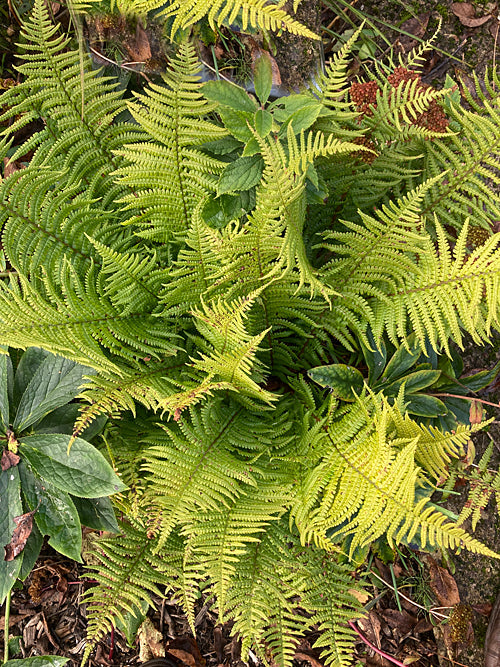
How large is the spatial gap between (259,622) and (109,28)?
2.28m

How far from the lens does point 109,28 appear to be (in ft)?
6.14

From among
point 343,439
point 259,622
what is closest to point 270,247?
point 343,439

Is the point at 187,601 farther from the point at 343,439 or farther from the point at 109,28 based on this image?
the point at 109,28

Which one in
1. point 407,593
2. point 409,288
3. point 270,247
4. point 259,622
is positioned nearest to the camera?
point 270,247

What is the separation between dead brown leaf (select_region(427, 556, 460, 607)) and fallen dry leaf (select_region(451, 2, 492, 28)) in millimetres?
2603

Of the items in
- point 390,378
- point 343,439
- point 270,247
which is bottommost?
point 343,439

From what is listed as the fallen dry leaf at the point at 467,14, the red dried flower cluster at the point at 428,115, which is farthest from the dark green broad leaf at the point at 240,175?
the fallen dry leaf at the point at 467,14

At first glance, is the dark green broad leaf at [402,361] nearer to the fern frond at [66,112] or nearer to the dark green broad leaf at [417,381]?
the dark green broad leaf at [417,381]

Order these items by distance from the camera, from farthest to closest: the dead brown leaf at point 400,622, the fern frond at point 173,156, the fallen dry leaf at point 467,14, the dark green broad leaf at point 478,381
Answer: the fallen dry leaf at point 467,14 → the dead brown leaf at point 400,622 → the dark green broad leaf at point 478,381 → the fern frond at point 173,156

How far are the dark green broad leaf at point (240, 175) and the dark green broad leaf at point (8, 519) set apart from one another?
3.88 ft

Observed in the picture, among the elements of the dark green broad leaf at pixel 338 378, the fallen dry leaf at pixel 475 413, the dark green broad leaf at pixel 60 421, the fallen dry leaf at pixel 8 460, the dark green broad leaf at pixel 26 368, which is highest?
the fallen dry leaf at pixel 475 413

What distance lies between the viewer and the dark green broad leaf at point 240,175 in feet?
4.96

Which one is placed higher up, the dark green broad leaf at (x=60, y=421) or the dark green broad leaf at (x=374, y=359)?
the dark green broad leaf at (x=374, y=359)

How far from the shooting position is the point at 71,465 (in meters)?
1.50
